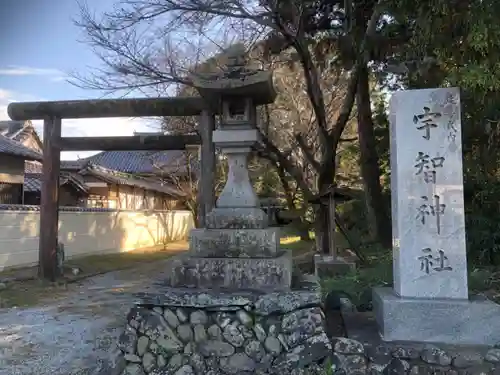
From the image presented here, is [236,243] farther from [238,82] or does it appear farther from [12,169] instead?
[12,169]

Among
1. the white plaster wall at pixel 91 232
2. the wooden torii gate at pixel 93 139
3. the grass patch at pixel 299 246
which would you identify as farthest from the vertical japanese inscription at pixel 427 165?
the grass patch at pixel 299 246

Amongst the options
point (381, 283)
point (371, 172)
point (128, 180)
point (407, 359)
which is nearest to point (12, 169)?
point (128, 180)

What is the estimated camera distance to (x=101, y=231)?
17562 millimetres

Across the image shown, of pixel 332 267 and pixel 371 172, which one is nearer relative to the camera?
pixel 332 267

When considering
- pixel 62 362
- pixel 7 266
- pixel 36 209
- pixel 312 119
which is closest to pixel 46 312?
pixel 62 362

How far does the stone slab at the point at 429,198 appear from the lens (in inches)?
175

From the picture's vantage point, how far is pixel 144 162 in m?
33.2

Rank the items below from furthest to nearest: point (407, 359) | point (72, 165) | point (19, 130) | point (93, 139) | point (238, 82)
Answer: point (72, 165), point (19, 130), point (93, 139), point (238, 82), point (407, 359)

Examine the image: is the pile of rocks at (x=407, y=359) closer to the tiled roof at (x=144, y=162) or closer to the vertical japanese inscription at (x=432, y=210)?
the vertical japanese inscription at (x=432, y=210)

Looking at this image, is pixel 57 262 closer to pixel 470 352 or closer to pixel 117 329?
pixel 117 329

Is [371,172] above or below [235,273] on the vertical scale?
above

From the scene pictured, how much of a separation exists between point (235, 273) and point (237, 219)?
0.65 metres

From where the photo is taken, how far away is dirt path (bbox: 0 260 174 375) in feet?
16.4

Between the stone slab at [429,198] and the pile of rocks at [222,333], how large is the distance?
1136mm
